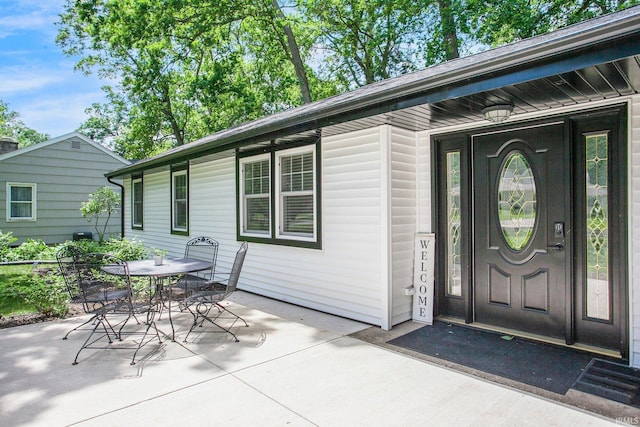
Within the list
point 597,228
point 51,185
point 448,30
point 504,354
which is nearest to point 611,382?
point 504,354

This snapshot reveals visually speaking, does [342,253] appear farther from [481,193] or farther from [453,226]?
[481,193]

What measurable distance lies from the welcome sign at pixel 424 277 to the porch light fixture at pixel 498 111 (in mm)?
1557

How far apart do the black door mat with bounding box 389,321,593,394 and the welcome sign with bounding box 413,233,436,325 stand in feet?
0.84

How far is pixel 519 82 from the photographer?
262 cm

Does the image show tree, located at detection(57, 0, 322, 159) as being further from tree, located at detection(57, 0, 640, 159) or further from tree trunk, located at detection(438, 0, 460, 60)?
tree trunk, located at detection(438, 0, 460, 60)

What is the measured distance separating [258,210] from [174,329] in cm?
253

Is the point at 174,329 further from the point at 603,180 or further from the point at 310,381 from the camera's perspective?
the point at 603,180

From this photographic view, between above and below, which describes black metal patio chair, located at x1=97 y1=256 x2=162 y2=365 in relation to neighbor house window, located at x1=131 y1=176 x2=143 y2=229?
below

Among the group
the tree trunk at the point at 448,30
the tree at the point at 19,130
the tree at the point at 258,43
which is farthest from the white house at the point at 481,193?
the tree at the point at 19,130

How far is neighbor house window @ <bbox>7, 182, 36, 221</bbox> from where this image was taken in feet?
36.6

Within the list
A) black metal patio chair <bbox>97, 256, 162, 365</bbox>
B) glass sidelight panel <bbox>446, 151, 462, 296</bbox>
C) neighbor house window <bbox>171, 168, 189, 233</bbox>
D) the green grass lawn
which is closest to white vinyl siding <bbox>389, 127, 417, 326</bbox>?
glass sidelight panel <bbox>446, 151, 462, 296</bbox>

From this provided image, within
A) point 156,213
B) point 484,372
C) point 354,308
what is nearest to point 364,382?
point 484,372

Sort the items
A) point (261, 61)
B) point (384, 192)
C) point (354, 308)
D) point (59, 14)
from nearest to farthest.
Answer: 1. point (384, 192)
2. point (354, 308)
3. point (59, 14)
4. point (261, 61)

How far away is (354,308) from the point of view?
185 inches
